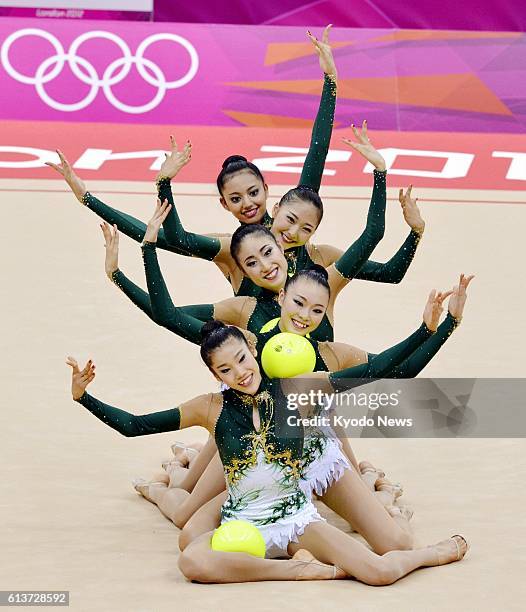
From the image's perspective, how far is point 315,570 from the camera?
18.0 ft

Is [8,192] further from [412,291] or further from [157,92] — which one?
[412,291]

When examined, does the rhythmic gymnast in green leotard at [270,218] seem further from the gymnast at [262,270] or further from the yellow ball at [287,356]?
the yellow ball at [287,356]

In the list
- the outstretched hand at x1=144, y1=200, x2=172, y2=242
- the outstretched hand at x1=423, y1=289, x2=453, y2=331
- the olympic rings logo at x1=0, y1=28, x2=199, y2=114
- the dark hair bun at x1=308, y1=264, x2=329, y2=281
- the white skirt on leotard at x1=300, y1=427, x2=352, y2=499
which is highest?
the olympic rings logo at x1=0, y1=28, x2=199, y2=114

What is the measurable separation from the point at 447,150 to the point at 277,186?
6.76 ft

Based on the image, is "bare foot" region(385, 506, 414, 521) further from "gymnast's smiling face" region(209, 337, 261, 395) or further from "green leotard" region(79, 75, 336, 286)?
"green leotard" region(79, 75, 336, 286)

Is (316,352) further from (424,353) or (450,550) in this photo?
(450,550)

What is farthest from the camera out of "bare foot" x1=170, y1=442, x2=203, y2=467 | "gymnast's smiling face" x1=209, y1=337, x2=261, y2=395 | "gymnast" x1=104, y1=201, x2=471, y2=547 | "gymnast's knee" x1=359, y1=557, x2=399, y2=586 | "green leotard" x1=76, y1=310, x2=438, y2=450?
"bare foot" x1=170, y1=442, x2=203, y2=467

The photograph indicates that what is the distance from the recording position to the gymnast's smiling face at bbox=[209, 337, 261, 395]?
5.55 metres

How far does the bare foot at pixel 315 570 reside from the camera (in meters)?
5.48

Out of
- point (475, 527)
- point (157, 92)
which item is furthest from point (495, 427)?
point (157, 92)

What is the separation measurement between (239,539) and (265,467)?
1.08 ft

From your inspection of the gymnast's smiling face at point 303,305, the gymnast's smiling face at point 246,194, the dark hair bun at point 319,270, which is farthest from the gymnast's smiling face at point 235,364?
the gymnast's smiling face at point 246,194

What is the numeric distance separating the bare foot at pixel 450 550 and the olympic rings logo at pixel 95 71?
26.4 ft

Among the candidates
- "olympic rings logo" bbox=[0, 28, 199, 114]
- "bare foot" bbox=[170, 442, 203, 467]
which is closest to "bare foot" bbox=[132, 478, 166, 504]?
"bare foot" bbox=[170, 442, 203, 467]
